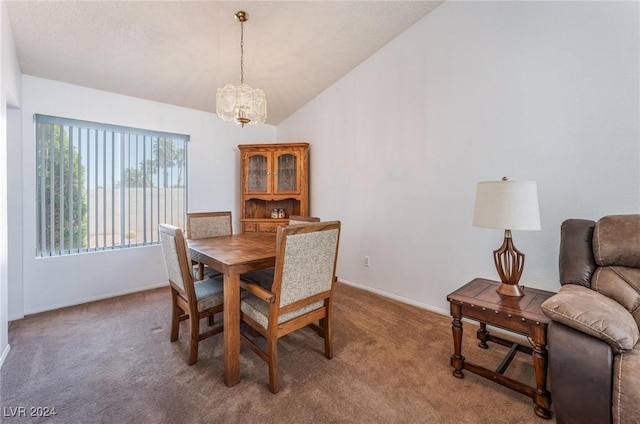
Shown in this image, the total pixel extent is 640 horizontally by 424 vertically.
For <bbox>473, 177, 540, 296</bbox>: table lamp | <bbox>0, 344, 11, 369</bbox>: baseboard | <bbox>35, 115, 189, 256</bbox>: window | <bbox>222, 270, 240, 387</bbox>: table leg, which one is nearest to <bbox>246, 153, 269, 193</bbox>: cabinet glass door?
<bbox>35, 115, 189, 256</bbox>: window

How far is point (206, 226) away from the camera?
290 cm

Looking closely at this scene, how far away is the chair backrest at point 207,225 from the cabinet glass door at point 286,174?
1126mm

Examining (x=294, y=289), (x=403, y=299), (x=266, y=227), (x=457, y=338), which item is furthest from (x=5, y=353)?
(x=403, y=299)

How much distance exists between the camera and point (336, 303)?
3.02 m

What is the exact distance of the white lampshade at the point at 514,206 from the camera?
1.66 meters

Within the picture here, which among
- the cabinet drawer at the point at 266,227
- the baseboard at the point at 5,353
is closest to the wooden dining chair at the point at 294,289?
the baseboard at the point at 5,353

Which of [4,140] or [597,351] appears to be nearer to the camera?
[597,351]

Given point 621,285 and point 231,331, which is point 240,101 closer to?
point 231,331

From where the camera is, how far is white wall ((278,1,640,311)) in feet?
6.13

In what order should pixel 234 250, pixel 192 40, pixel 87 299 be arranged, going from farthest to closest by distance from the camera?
1. pixel 87 299
2. pixel 192 40
3. pixel 234 250

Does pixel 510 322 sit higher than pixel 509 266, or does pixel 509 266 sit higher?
pixel 509 266

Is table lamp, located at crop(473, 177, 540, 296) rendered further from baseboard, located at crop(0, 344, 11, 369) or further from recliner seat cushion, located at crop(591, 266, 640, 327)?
baseboard, located at crop(0, 344, 11, 369)

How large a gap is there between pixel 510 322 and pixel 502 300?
0.59 ft

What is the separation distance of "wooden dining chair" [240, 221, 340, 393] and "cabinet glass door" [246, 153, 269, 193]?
236 centimetres
